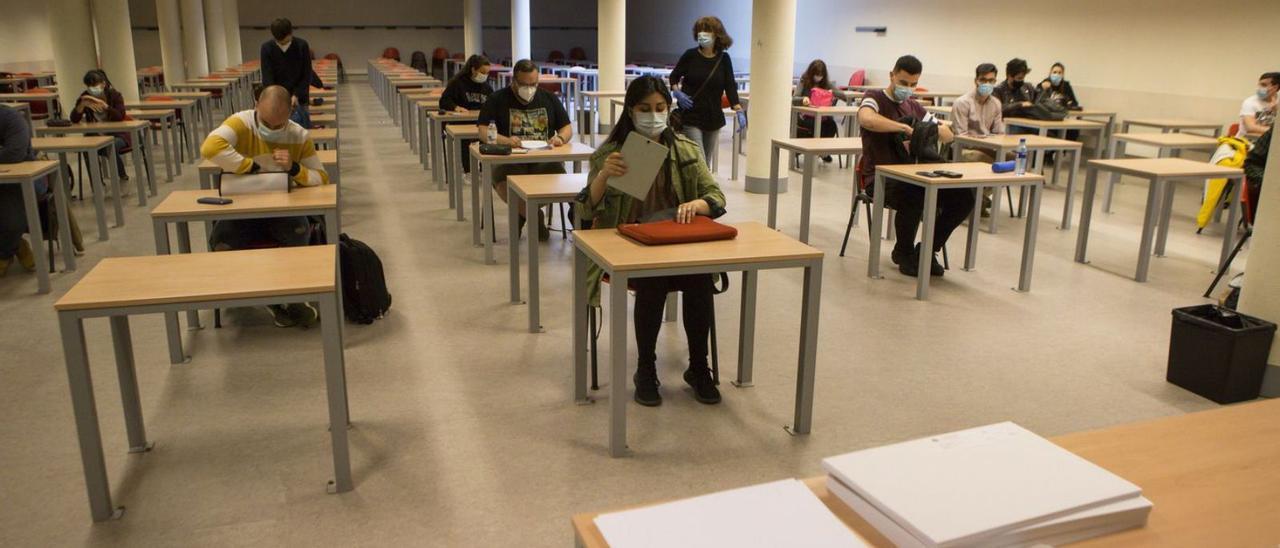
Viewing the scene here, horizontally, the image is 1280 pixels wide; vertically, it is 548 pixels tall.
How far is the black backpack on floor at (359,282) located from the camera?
454 centimetres

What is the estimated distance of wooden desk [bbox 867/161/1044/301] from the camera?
5.11 meters

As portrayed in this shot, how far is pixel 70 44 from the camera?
469 inches

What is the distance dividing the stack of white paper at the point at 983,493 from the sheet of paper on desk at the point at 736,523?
2.6 inches

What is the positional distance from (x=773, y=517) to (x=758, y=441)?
211cm

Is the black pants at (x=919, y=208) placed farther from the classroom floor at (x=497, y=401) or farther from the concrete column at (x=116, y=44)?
the concrete column at (x=116, y=44)

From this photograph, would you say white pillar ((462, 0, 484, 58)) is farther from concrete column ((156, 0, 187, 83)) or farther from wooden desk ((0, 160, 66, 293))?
wooden desk ((0, 160, 66, 293))

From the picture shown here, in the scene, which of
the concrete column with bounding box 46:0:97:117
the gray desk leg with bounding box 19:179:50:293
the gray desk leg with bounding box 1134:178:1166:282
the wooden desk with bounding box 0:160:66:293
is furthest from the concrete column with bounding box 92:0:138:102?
the gray desk leg with bounding box 1134:178:1166:282

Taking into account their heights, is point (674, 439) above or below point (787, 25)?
below

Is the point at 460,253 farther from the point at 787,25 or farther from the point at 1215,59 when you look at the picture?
the point at 1215,59

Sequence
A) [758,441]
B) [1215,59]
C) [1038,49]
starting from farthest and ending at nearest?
[1038,49] < [1215,59] < [758,441]

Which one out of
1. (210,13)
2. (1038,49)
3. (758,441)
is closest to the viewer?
(758,441)

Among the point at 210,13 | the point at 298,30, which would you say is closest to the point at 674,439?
the point at 210,13

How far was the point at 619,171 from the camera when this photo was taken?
3332mm

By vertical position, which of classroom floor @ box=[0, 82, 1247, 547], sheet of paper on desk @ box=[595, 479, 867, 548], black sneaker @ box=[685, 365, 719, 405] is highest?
sheet of paper on desk @ box=[595, 479, 867, 548]
